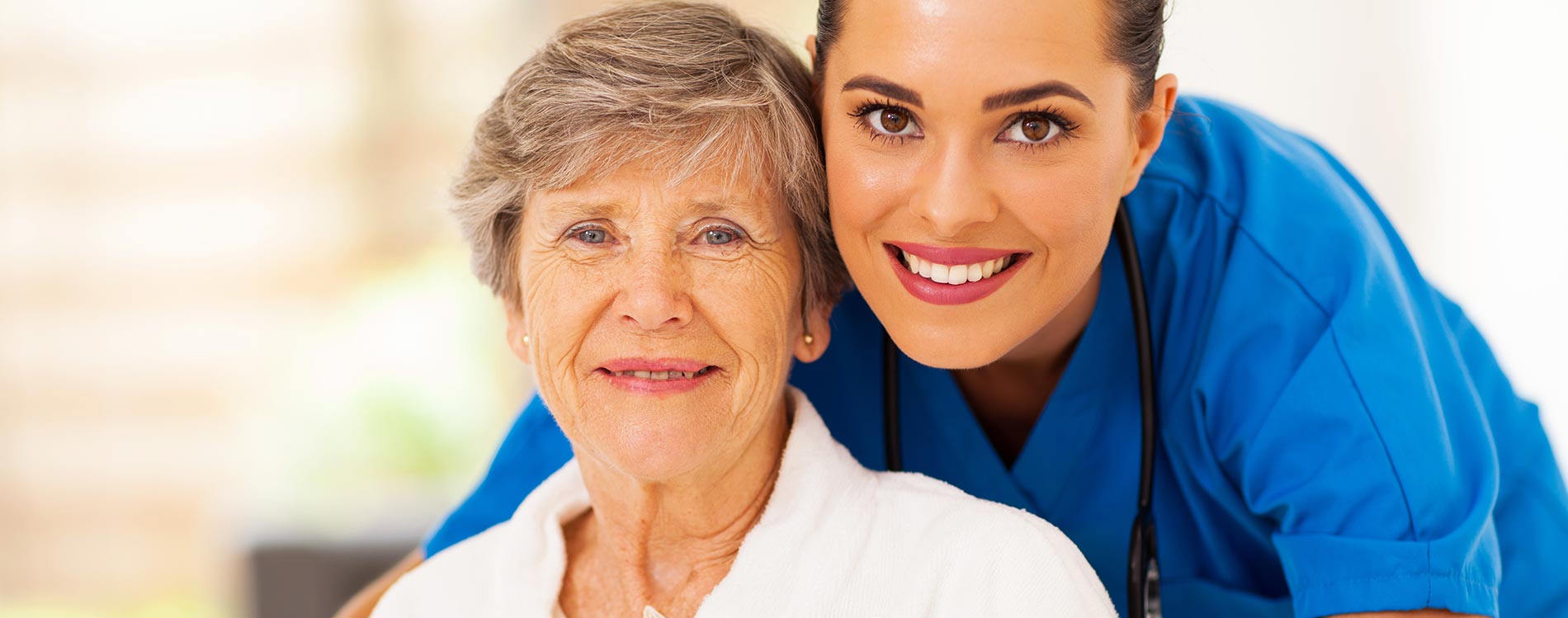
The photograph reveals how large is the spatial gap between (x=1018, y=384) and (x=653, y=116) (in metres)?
0.72

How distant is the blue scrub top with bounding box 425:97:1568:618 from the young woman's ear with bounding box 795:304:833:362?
0.20 metres

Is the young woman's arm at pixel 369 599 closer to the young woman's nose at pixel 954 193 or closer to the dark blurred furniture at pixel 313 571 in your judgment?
the dark blurred furniture at pixel 313 571

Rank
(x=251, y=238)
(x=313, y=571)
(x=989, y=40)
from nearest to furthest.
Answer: (x=989, y=40)
(x=313, y=571)
(x=251, y=238)

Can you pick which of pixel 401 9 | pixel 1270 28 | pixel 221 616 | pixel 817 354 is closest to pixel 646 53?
pixel 817 354

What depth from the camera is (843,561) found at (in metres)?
1.45

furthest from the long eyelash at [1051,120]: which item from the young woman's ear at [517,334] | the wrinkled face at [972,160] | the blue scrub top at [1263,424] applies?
the young woman's ear at [517,334]

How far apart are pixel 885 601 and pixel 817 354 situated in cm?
32

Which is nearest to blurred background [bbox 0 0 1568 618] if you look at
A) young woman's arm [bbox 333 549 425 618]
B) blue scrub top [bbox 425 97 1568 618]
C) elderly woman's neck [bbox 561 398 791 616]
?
young woman's arm [bbox 333 549 425 618]

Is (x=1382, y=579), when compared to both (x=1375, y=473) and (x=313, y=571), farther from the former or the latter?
(x=313, y=571)

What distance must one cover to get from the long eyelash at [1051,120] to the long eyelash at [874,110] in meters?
0.11

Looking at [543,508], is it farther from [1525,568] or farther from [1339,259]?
[1525,568]

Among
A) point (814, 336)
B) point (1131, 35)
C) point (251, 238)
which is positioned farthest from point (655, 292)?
point (251, 238)

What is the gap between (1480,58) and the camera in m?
3.21

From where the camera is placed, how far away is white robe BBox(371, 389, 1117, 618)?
1377 millimetres
